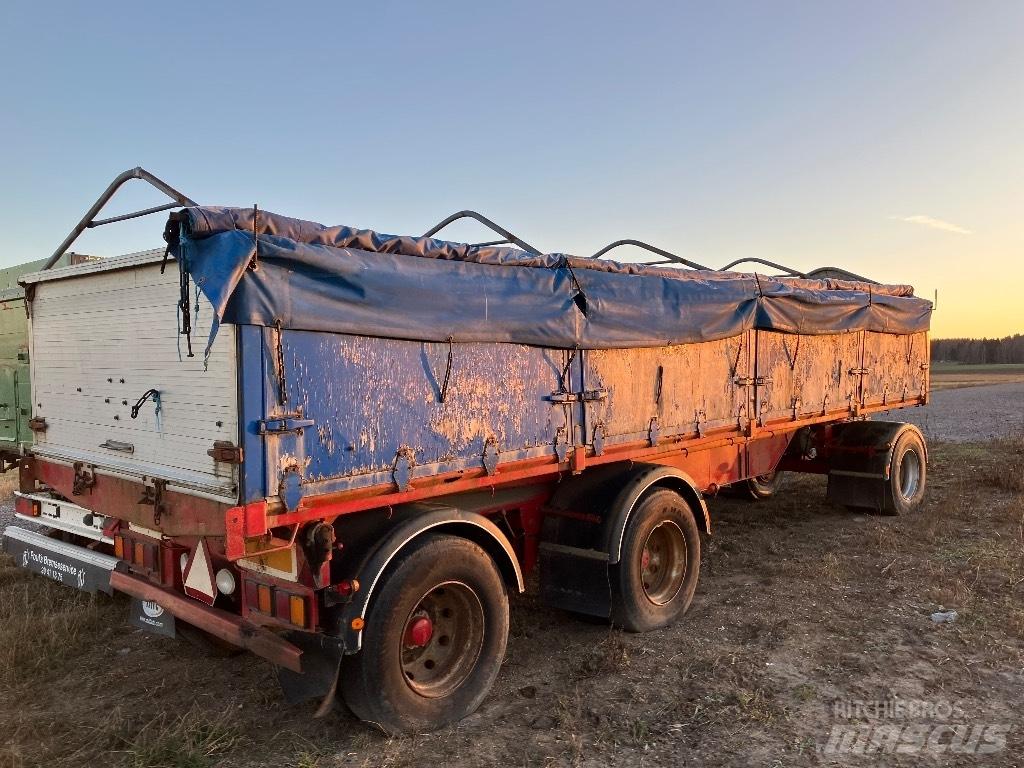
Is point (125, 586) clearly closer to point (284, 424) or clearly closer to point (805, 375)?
point (284, 424)

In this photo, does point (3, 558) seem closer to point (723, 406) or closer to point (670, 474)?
point (670, 474)

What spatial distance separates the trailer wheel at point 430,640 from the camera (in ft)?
11.1

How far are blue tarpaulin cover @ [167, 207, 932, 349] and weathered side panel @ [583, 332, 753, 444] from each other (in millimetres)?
125

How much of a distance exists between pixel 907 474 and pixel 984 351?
341ft

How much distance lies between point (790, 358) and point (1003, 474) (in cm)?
515

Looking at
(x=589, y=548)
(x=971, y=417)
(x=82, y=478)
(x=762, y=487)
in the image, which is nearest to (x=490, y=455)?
(x=589, y=548)

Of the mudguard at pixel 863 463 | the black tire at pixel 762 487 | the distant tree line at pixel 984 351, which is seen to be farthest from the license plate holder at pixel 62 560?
the distant tree line at pixel 984 351

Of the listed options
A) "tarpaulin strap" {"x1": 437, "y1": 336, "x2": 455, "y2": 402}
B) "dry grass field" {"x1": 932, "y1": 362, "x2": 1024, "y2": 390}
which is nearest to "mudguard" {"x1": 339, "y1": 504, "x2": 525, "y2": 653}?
"tarpaulin strap" {"x1": 437, "y1": 336, "x2": 455, "y2": 402}

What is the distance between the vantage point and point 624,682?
13.4 feet

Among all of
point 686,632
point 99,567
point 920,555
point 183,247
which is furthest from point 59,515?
point 920,555

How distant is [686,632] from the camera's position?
4.81 m

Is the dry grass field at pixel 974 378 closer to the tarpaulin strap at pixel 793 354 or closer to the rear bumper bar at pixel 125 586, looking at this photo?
the tarpaulin strap at pixel 793 354

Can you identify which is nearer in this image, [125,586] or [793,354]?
[125,586]

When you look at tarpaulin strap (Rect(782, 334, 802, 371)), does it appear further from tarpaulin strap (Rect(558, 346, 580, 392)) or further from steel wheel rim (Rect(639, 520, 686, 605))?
tarpaulin strap (Rect(558, 346, 580, 392))
